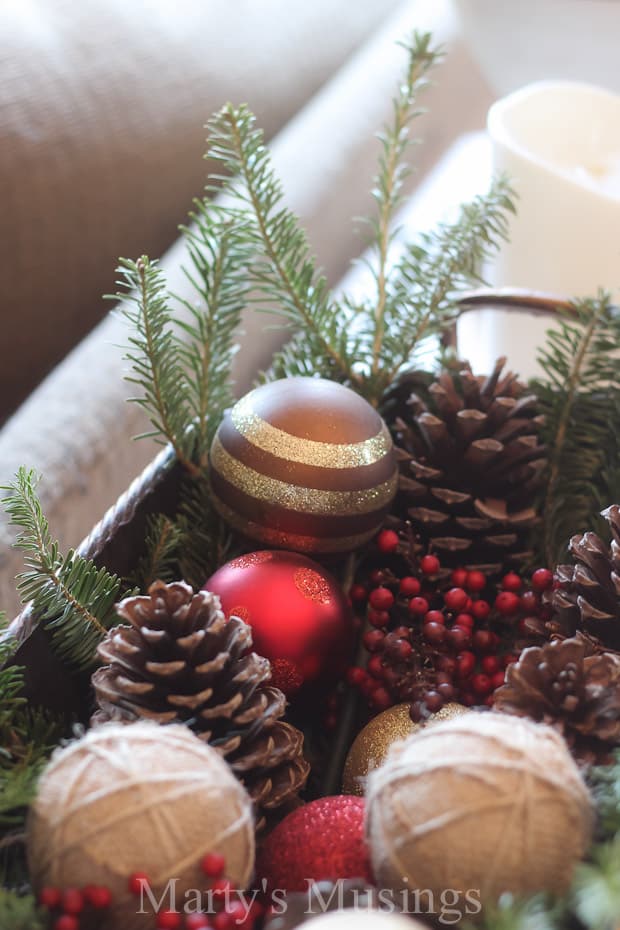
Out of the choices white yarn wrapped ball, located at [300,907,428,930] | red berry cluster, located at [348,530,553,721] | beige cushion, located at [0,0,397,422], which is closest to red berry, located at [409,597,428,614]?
red berry cluster, located at [348,530,553,721]

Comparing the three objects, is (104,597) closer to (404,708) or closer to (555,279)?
(404,708)

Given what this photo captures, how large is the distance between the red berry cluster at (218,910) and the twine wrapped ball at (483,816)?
46 mm

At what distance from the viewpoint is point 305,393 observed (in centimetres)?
45

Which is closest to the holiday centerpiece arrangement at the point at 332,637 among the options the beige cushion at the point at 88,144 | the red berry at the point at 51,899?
the red berry at the point at 51,899

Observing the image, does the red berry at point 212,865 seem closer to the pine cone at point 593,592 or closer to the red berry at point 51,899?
the red berry at point 51,899

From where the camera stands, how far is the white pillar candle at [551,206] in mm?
615

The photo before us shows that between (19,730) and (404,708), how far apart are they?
0.57 feet

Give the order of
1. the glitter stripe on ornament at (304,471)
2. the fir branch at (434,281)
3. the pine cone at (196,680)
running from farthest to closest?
the fir branch at (434,281), the glitter stripe on ornament at (304,471), the pine cone at (196,680)

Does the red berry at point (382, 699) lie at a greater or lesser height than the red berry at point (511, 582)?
lesser

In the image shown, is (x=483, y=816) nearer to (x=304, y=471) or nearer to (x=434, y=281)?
(x=304, y=471)

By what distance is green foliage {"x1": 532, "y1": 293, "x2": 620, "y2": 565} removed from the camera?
501mm

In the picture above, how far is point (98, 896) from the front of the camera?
0.25m

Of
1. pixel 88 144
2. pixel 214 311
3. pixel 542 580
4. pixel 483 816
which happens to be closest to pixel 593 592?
pixel 542 580

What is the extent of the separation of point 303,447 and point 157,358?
95 millimetres
